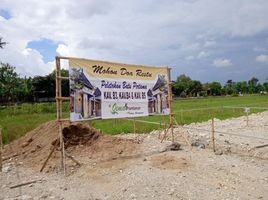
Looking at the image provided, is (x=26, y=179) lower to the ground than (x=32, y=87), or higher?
lower

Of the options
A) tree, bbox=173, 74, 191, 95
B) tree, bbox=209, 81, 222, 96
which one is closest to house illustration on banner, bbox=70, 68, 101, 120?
tree, bbox=173, 74, 191, 95

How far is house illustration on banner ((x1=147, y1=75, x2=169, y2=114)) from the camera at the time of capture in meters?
11.5

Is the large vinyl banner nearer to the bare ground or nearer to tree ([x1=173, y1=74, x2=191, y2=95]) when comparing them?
the bare ground

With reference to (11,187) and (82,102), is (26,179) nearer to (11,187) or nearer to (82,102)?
(11,187)

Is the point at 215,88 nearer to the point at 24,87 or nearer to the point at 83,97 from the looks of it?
the point at 24,87

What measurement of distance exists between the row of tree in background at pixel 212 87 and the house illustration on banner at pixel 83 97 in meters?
80.6

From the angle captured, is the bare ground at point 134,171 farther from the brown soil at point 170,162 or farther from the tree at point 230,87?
the tree at point 230,87

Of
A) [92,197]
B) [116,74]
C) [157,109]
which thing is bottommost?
[92,197]

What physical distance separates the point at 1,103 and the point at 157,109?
52614 mm

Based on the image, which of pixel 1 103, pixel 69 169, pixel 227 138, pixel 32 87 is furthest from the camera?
pixel 32 87

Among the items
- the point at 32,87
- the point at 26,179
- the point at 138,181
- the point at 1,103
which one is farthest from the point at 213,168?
the point at 32,87

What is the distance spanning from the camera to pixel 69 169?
352 inches

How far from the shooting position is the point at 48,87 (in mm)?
77750

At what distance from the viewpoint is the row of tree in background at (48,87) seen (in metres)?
55.5
